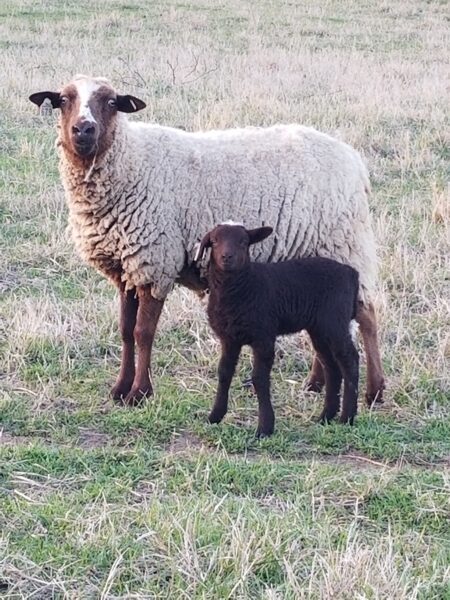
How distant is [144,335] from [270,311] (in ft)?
3.11

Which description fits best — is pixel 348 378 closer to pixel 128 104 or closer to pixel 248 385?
pixel 248 385

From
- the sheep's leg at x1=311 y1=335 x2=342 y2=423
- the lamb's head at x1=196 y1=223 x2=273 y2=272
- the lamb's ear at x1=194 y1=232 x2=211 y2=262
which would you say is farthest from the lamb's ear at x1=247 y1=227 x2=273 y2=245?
the sheep's leg at x1=311 y1=335 x2=342 y2=423

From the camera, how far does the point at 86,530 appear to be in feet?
13.4

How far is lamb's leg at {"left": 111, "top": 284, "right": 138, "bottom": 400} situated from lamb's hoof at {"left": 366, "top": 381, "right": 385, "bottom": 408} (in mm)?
1512

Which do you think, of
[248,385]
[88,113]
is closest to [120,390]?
[248,385]

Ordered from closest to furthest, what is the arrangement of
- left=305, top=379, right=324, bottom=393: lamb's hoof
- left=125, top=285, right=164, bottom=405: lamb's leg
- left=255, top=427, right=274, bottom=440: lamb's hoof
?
left=255, top=427, right=274, bottom=440: lamb's hoof < left=125, top=285, right=164, bottom=405: lamb's leg < left=305, top=379, right=324, bottom=393: lamb's hoof

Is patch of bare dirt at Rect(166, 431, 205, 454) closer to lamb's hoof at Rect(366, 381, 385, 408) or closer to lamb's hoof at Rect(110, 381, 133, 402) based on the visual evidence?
lamb's hoof at Rect(110, 381, 133, 402)

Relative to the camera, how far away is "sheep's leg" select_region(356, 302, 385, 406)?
20.8 feet

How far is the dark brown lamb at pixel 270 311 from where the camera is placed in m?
5.61

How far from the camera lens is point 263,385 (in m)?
5.61

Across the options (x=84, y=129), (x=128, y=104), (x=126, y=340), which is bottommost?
(x=126, y=340)

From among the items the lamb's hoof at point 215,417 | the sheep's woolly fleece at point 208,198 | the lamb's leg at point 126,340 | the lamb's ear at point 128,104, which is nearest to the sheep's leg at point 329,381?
the lamb's hoof at point 215,417

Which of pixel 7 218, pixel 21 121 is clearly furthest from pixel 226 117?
pixel 7 218

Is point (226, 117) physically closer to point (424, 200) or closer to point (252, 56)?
point (424, 200)
